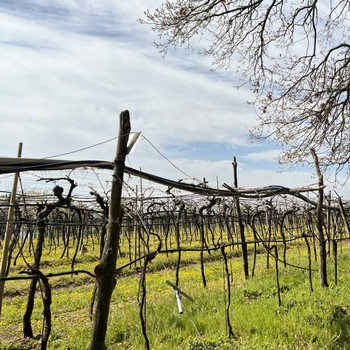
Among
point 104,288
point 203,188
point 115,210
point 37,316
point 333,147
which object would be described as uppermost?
point 333,147

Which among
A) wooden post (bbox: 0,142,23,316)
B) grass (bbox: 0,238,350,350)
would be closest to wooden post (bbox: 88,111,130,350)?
grass (bbox: 0,238,350,350)

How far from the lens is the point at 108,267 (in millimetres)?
2484

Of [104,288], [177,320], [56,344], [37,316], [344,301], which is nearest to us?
[104,288]

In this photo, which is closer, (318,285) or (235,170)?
(318,285)

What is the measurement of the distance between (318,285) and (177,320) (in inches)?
140

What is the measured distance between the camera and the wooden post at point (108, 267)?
2461 millimetres

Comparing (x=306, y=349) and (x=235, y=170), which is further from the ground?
(x=235, y=170)

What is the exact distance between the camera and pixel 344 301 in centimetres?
575

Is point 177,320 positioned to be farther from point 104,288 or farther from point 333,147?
point 333,147

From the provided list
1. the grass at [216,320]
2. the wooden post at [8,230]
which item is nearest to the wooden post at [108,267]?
the grass at [216,320]

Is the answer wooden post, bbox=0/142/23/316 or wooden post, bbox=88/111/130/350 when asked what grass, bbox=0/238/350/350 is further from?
wooden post, bbox=0/142/23/316

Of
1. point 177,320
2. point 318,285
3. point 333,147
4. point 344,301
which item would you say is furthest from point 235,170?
point 177,320

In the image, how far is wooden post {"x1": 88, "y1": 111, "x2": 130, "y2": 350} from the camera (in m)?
2.46

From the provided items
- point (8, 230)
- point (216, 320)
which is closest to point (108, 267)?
point (8, 230)
